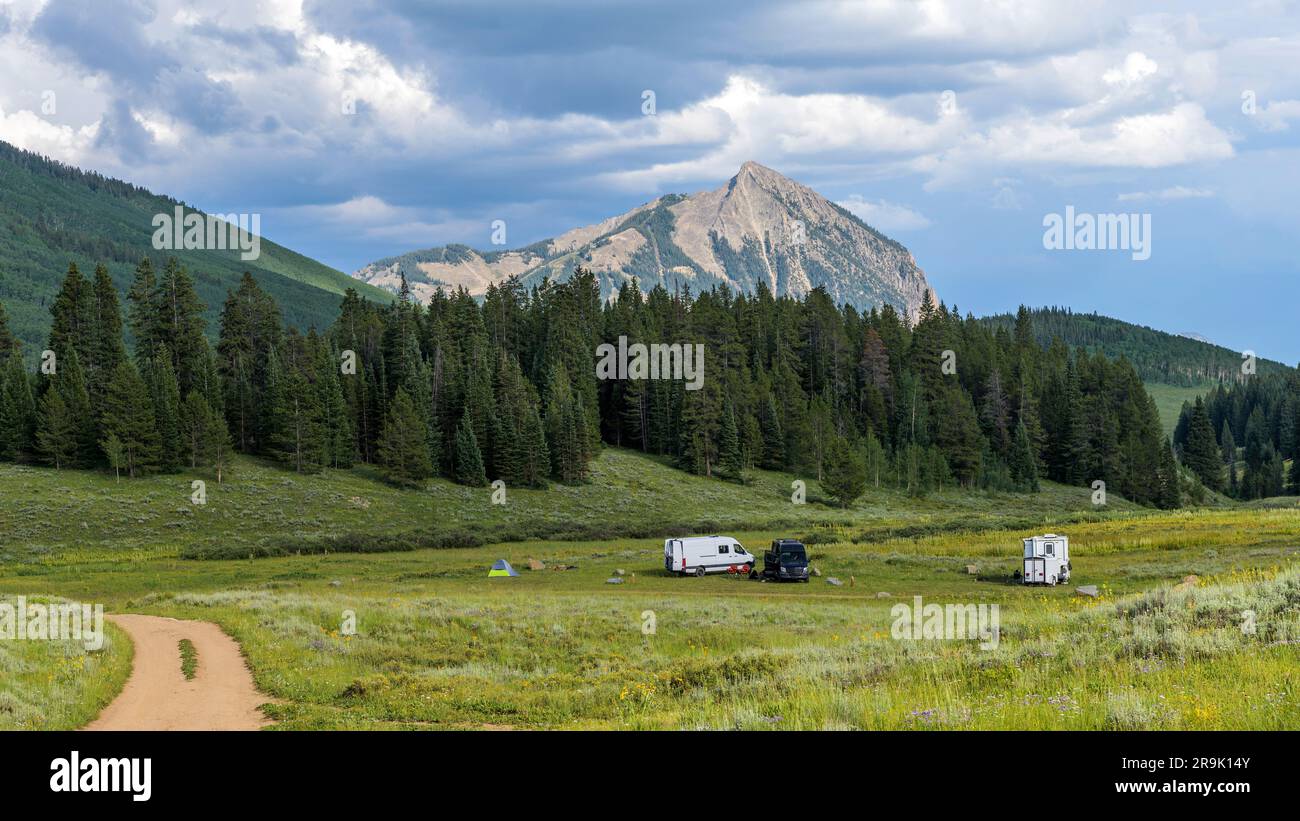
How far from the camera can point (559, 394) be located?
12012cm

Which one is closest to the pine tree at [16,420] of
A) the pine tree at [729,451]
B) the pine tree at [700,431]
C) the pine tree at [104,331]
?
the pine tree at [104,331]

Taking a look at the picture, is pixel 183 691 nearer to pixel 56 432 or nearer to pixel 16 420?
pixel 56 432

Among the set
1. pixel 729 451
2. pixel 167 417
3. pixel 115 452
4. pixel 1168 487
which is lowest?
pixel 1168 487

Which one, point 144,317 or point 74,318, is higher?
point 144,317

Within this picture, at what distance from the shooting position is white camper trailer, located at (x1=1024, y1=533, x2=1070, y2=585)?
4900 cm

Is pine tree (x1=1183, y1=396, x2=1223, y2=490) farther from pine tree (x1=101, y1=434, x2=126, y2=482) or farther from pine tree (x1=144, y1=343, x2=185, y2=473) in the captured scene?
pine tree (x1=101, y1=434, x2=126, y2=482)

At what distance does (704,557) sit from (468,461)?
184 feet

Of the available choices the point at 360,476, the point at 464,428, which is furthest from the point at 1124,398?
the point at 360,476

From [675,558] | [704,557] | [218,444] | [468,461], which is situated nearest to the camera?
[675,558]

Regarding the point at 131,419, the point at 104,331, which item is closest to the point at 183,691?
the point at 131,419

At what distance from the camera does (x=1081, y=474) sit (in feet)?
477

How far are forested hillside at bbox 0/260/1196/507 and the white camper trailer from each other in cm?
6860

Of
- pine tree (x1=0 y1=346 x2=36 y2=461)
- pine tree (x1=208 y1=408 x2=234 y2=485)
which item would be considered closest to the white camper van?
pine tree (x1=208 y1=408 x2=234 y2=485)

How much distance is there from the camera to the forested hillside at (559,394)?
94.6 metres
